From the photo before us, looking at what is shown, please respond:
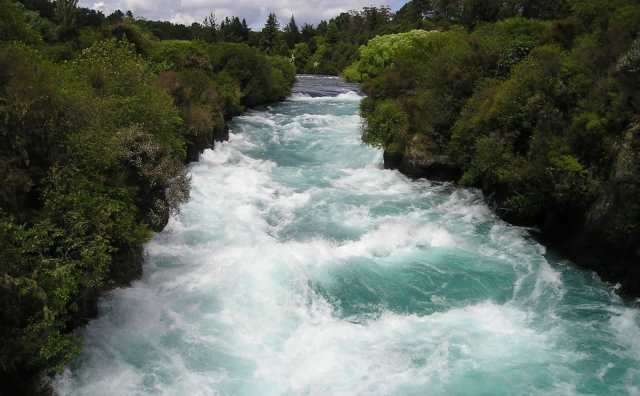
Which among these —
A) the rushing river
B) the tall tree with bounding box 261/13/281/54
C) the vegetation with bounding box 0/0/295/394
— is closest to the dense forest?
the vegetation with bounding box 0/0/295/394

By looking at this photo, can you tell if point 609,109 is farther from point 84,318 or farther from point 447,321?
point 84,318

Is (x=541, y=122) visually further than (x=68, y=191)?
Yes

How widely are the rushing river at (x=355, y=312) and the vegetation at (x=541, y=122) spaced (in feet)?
4.63

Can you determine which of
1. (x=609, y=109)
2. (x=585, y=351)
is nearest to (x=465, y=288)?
(x=585, y=351)

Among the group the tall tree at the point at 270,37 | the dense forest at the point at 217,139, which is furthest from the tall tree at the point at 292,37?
the dense forest at the point at 217,139

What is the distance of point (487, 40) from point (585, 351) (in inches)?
722

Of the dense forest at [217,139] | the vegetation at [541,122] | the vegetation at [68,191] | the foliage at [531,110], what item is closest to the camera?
the vegetation at [68,191]

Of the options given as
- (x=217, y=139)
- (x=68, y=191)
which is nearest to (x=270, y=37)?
(x=217, y=139)

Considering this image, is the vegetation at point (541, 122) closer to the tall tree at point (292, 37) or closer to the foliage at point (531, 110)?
the foliage at point (531, 110)

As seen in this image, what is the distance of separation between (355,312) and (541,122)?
34.5ft

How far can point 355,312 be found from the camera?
13.5 m

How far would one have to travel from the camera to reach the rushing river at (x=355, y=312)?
10812 millimetres

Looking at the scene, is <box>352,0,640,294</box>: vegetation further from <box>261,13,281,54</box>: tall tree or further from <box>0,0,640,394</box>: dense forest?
<box>261,13,281,54</box>: tall tree

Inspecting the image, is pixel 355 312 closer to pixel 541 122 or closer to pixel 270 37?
pixel 541 122
